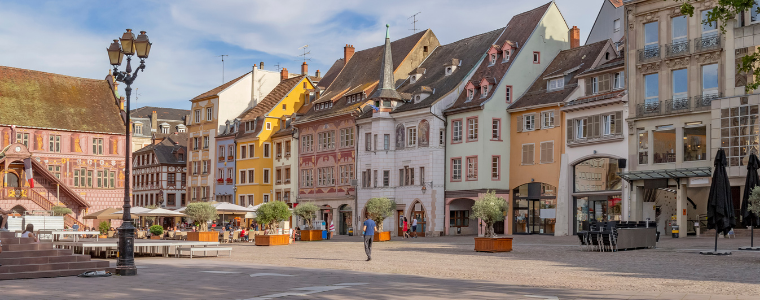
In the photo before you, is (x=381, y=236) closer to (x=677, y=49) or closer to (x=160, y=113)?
(x=677, y=49)

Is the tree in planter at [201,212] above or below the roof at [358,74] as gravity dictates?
below

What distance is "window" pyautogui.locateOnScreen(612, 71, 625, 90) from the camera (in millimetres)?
43688

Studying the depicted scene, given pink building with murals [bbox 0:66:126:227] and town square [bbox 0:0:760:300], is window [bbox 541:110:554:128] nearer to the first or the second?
town square [bbox 0:0:760:300]

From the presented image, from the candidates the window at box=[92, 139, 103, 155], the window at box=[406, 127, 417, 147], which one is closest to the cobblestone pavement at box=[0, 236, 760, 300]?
the window at box=[406, 127, 417, 147]

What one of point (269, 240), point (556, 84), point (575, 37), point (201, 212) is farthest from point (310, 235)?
point (575, 37)

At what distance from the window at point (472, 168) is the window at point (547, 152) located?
13.5 feet

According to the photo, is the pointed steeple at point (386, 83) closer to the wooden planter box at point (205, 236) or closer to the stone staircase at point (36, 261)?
the wooden planter box at point (205, 236)

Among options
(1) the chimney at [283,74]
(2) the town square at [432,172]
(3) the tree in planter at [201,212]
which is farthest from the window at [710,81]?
(1) the chimney at [283,74]

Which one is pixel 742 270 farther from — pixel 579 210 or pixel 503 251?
pixel 579 210

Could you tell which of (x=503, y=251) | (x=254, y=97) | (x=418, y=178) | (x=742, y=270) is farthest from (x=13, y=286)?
(x=254, y=97)

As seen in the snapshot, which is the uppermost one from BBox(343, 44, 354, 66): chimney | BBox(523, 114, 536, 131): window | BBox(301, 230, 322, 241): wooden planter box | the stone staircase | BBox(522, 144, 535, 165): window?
BBox(343, 44, 354, 66): chimney

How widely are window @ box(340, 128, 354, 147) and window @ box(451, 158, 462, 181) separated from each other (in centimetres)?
943

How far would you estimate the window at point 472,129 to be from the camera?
166ft

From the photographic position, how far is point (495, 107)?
50.4m
